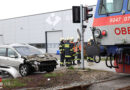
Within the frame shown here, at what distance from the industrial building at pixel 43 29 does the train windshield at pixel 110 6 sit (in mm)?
18834

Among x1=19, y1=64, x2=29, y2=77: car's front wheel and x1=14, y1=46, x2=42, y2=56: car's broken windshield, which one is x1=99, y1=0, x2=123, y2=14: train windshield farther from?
x1=14, y1=46, x2=42, y2=56: car's broken windshield

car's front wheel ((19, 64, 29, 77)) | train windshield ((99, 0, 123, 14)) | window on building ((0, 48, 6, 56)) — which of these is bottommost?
car's front wheel ((19, 64, 29, 77))

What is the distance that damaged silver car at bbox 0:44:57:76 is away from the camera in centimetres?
1121

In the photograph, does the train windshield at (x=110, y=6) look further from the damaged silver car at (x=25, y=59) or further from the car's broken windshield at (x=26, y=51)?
the car's broken windshield at (x=26, y=51)

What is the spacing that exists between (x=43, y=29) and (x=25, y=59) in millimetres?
23475

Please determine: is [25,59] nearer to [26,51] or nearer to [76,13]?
[26,51]

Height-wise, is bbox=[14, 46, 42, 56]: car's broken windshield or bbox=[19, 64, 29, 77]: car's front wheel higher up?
bbox=[14, 46, 42, 56]: car's broken windshield

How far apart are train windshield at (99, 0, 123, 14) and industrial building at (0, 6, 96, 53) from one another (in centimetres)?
1883

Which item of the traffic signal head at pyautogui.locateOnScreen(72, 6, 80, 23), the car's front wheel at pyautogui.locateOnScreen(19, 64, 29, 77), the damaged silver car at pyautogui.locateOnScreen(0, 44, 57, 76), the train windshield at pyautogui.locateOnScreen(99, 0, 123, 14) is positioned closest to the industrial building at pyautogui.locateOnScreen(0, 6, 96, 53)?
the damaged silver car at pyautogui.locateOnScreen(0, 44, 57, 76)

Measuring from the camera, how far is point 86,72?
1107 cm

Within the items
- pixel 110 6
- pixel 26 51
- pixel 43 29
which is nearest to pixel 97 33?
pixel 110 6

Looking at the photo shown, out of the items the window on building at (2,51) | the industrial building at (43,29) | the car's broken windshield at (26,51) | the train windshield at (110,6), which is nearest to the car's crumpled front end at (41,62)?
the car's broken windshield at (26,51)

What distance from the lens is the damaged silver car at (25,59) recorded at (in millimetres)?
11211

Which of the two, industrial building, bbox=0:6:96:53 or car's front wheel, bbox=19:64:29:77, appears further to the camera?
industrial building, bbox=0:6:96:53
